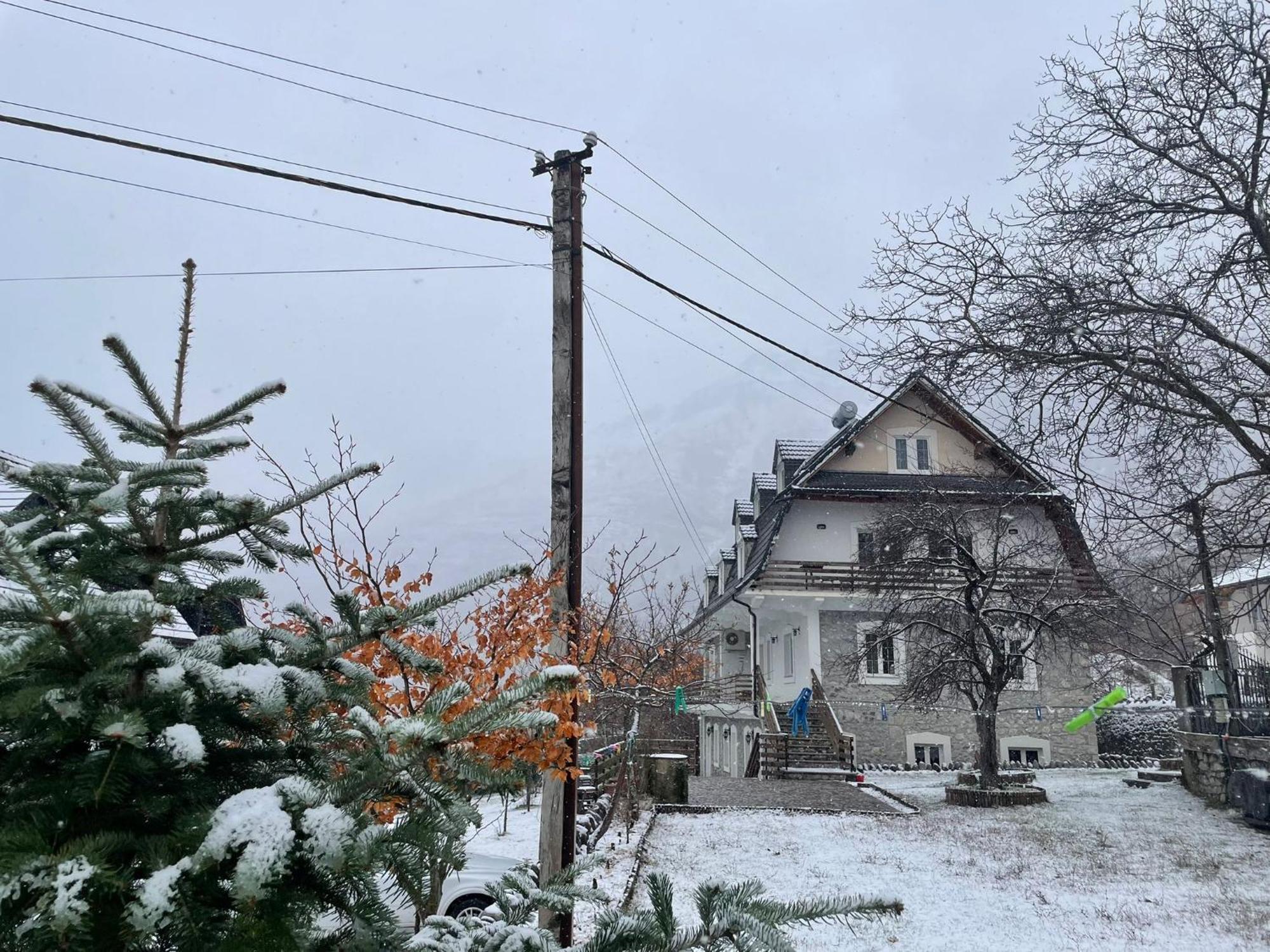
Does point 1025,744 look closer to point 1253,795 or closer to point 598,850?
Answer: point 1253,795

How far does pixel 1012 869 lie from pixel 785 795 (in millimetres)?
7813

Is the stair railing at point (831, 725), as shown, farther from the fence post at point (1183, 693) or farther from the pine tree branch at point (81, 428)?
the pine tree branch at point (81, 428)

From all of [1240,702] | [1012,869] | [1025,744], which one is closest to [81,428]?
[1012,869]

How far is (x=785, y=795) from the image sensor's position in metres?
18.3

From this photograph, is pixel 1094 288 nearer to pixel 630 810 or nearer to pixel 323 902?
pixel 630 810

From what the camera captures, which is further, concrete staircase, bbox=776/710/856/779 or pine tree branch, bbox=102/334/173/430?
concrete staircase, bbox=776/710/856/779

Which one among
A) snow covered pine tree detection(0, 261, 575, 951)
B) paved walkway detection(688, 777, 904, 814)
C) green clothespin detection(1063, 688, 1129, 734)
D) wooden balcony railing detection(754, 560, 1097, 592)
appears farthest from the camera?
green clothespin detection(1063, 688, 1129, 734)

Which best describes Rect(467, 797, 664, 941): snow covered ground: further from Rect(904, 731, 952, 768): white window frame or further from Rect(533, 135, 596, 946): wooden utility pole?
Rect(904, 731, 952, 768): white window frame

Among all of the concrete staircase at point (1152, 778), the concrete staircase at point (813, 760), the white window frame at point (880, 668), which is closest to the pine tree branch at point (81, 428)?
the concrete staircase at point (813, 760)

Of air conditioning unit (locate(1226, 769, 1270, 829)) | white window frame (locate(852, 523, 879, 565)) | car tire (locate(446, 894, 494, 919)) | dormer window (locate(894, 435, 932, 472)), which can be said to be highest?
dormer window (locate(894, 435, 932, 472))

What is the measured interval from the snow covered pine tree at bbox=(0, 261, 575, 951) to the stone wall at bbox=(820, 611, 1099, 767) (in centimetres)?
2489

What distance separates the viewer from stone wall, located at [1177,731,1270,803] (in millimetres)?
14734

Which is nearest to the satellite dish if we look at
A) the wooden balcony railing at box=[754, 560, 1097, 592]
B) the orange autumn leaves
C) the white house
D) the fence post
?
the white house

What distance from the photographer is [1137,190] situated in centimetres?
1080
